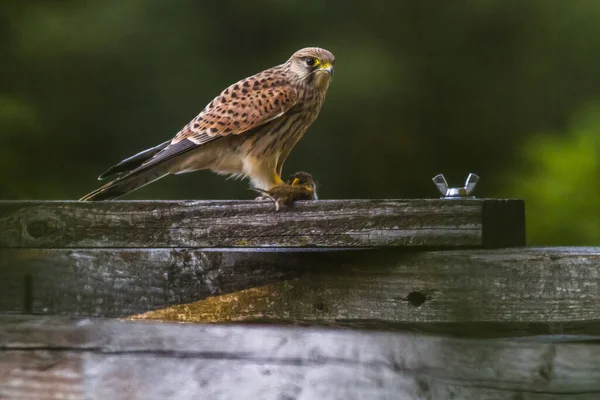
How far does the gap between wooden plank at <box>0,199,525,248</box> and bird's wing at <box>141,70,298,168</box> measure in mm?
1283

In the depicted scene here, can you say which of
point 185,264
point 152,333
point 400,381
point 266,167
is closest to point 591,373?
point 400,381

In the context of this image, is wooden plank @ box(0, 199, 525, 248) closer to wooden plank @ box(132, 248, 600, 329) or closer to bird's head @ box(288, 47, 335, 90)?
wooden plank @ box(132, 248, 600, 329)

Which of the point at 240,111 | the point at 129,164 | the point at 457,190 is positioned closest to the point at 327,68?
the point at 240,111

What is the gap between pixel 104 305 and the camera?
163cm

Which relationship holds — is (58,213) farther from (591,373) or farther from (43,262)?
(591,373)

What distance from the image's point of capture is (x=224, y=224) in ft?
5.27

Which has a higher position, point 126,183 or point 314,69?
point 314,69

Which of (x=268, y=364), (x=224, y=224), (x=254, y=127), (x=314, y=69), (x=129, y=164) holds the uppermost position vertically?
(x=314, y=69)

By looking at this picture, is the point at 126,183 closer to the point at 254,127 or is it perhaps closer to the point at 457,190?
the point at 254,127

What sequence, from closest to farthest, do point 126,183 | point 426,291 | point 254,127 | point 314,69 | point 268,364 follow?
point 268,364, point 426,291, point 126,183, point 254,127, point 314,69

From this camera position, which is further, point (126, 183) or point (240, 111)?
point (240, 111)

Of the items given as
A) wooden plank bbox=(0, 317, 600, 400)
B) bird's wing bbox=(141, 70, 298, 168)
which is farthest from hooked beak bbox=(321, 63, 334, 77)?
wooden plank bbox=(0, 317, 600, 400)

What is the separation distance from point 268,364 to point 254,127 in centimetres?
190

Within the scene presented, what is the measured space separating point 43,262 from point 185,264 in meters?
0.26
